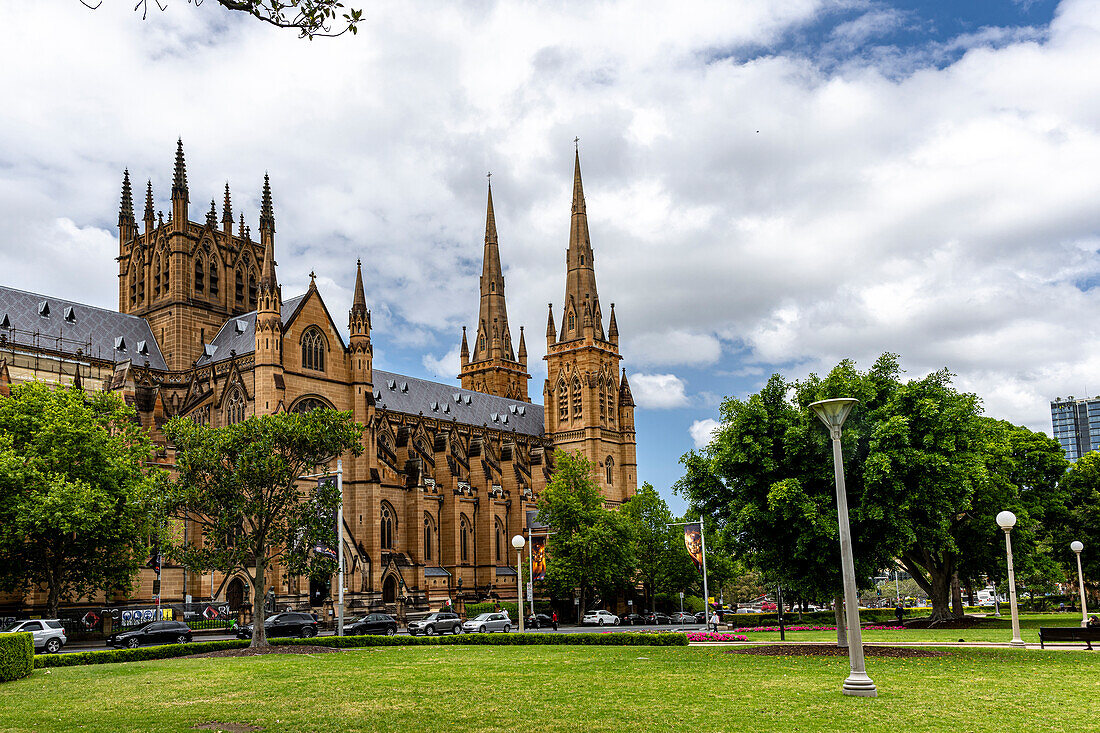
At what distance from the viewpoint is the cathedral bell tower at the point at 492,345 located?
120 meters

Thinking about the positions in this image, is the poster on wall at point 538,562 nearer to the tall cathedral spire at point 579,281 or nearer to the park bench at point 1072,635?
the park bench at point 1072,635

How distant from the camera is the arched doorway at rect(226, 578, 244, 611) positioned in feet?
202

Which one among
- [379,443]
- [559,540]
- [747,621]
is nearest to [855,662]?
[747,621]

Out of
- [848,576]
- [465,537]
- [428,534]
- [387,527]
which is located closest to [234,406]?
[387,527]

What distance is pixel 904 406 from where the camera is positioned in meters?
31.8

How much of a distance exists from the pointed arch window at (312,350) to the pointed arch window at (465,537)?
74.3 ft

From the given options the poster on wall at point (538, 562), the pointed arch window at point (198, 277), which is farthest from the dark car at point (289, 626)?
the pointed arch window at point (198, 277)

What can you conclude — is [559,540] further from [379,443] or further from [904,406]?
[904,406]

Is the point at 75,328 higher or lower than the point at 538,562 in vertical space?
higher

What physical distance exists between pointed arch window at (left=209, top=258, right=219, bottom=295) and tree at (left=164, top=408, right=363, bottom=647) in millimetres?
44084

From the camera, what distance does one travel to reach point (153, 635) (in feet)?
132

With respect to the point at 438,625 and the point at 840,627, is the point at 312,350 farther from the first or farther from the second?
the point at 840,627

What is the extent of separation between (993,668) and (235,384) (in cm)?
5640

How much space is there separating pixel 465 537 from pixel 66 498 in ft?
153
